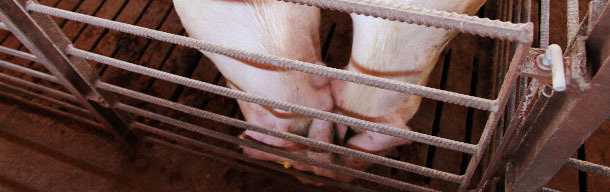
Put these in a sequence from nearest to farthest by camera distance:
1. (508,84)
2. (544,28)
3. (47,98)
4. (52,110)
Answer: (508,84), (544,28), (47,98), (52,110)

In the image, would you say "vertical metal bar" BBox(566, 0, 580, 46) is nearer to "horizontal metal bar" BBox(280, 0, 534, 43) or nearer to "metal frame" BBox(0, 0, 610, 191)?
"metal frame" BBox(0, 0, 610, 191)

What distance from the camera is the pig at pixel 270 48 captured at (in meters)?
1.19

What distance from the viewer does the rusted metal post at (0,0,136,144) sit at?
1.05m

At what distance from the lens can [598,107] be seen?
70cm

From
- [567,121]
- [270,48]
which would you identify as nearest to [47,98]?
[270,48]

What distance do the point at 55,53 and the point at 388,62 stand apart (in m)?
0.89

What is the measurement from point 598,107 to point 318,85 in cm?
71

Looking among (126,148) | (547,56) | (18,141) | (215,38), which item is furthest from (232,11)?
(18,141)

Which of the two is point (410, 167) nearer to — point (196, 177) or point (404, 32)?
point (404, 32)

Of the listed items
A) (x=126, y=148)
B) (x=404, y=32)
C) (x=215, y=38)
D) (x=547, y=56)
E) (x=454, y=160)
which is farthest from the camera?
(x=126, y=148)

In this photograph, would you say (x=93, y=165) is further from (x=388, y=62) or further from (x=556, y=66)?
(x=556, y=66)

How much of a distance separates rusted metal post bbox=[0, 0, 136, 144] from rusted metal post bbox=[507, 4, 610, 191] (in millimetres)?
1141

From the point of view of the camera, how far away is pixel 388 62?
1.17 meters

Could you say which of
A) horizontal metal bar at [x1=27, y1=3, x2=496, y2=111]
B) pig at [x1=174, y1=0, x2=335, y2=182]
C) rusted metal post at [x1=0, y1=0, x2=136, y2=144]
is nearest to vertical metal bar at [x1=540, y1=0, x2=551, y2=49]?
horizontal metal bar at [x1=27, y1=3, x2=496, y2=111]
